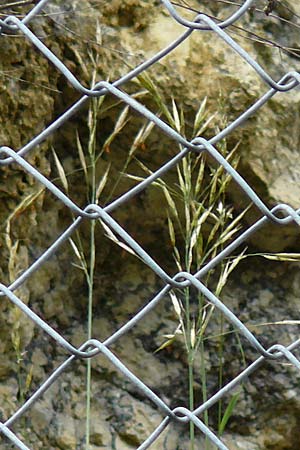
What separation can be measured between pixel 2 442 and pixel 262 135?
0.75 m

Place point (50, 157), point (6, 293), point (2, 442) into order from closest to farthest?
point (6, 293)
point (2, 442)
point (50, 157)

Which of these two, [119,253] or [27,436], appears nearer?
[27,436]

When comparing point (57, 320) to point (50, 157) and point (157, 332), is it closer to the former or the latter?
point (157, 332)

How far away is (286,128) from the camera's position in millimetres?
1885

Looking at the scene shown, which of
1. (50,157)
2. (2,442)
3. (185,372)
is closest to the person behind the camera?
(2,442)

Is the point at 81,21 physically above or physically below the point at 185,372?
above

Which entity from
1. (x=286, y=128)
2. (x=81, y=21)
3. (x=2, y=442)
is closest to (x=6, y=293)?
(x=2, y=442)

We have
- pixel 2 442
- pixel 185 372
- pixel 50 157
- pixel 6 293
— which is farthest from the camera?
pixel 185 372

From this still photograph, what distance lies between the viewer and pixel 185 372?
76.4 inches

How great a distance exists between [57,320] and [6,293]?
2.66ft

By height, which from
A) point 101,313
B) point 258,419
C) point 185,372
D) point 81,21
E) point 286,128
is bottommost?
point 258,419

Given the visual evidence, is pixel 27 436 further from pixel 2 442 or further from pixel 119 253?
pixel 119 253

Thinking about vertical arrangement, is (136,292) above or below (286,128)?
below

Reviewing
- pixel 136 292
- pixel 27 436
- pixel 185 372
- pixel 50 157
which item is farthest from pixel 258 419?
pixel 50 157
